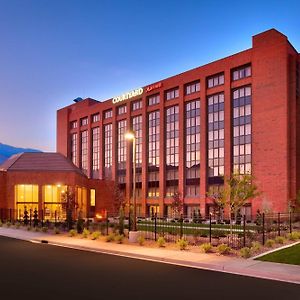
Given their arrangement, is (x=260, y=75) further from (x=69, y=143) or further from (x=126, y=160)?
(x=69, y=143)

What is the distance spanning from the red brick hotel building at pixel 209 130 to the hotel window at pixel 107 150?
244mm

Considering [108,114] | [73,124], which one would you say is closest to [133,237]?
[108,114]

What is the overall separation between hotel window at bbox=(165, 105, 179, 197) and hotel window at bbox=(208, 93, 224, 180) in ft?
27.9

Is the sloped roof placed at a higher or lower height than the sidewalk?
higher

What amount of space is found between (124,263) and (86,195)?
52.0m

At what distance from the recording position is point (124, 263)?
1659cm

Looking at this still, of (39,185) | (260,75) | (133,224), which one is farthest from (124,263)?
(260,75)

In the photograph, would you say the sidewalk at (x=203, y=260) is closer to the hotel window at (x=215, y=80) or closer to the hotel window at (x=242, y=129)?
the hotel window at (x=242, y=129)

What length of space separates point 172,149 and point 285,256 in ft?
199

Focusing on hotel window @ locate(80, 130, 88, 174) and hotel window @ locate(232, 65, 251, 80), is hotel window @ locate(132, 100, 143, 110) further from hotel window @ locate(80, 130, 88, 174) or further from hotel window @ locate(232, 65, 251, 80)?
hotel window @ locate(232, 65, 251, 80)

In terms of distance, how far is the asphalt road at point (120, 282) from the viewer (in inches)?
424

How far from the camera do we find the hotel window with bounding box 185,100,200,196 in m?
72.0

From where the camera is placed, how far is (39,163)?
61.9 metres

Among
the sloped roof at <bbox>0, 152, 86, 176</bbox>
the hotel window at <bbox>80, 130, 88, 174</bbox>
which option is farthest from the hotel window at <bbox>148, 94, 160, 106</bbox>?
the sloped roof at <bbox>0, 152, 86, 176</bbox>
